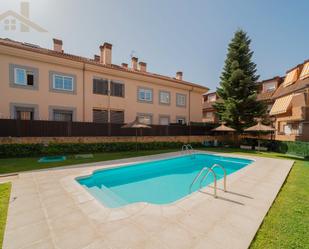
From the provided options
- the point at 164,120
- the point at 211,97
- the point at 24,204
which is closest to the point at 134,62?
the point at 164,120

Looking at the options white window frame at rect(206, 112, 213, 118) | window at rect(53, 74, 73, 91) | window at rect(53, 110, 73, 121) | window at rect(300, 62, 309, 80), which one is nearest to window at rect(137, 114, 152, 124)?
window at rect(53, 110, 73, 121)

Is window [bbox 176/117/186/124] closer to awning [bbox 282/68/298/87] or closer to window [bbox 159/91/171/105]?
window [bbox 159/91/171/105]

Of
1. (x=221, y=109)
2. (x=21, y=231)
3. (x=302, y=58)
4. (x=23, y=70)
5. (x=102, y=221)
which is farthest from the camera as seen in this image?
(x=221, y=109)

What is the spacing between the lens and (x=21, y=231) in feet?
11.2

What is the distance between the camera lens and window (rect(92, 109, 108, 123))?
1753 cm

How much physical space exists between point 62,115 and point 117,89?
21.5 feet

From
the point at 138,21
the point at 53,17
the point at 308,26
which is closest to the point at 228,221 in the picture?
the point at 138,21

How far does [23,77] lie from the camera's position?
14320mm

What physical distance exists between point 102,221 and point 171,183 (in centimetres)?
540

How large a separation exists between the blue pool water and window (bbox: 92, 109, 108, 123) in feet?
31.2

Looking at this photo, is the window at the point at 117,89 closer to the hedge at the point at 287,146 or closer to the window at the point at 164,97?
the window at the point at 164,97

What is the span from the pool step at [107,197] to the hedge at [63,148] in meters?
7.80

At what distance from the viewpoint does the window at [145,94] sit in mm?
20520

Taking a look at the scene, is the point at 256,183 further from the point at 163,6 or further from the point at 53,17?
the point at 53,17
